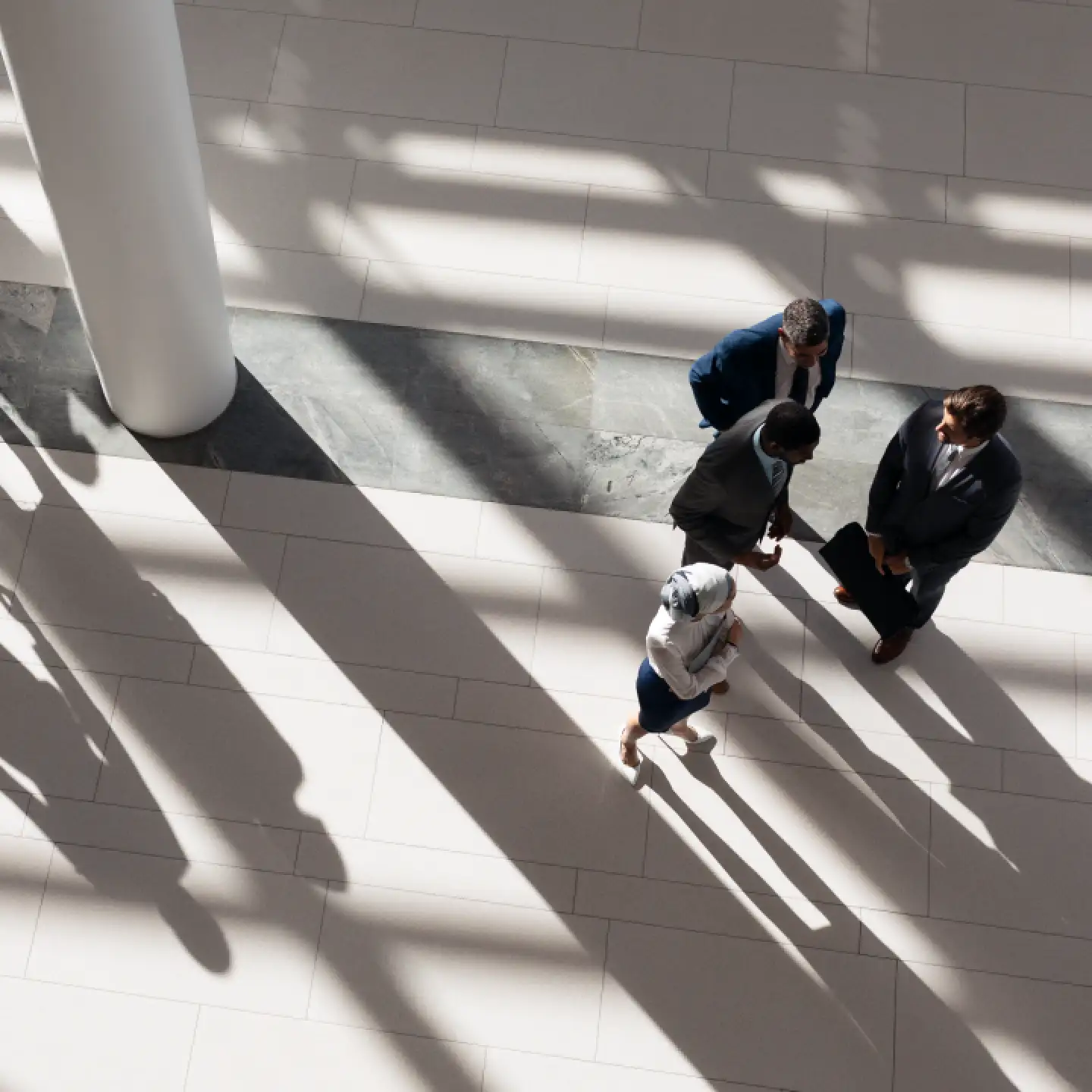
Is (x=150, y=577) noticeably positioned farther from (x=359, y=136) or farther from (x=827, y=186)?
(x=827, y=186)

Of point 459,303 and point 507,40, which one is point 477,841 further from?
point 507,40

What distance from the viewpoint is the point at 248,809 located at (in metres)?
5.30

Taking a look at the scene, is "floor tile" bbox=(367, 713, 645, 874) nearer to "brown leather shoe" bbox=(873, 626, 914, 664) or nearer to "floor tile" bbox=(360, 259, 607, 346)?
"brown leather shoe" bbox=(873, 626, 914, 664)

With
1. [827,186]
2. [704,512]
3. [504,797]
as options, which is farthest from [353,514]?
[827,186]

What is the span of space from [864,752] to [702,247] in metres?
2.60

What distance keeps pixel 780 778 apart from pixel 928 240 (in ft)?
9.32

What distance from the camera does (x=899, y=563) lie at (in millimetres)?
5066

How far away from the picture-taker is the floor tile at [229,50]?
670 cm

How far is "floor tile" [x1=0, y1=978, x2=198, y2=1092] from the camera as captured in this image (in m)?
4.93

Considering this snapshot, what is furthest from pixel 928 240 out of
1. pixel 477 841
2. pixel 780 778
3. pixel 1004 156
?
pixel 477 841

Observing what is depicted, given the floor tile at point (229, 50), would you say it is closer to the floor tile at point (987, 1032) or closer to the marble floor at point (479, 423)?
the marble floor at point (479, 423)

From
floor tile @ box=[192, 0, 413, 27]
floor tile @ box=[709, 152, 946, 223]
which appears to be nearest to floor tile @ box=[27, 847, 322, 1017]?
floor tile @ box=[709, 152, 946, 223]

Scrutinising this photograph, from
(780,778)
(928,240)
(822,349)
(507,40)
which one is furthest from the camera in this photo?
(507,40)

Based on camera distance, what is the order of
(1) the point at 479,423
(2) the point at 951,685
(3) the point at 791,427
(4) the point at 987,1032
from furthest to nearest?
(1) the point at 479,423 → (2) the point at 951,685 → (4) the point at 987,1032 → (3) the point at 791,427
